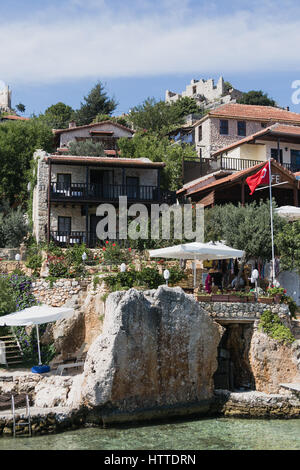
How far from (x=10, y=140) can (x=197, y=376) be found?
91.3 feet

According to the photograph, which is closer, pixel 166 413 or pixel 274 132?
pixel 166 413

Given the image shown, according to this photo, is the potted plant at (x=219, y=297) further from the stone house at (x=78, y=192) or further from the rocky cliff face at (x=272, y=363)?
the stone house at (x=78, y=192)

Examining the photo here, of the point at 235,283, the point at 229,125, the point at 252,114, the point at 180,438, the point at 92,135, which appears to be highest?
the point at 252,114

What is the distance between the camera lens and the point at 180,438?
17.9m

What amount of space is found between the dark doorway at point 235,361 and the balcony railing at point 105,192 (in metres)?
14.2

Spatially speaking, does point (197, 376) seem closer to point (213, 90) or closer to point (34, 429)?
point (34, 429)

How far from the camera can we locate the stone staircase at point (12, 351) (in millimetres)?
24141

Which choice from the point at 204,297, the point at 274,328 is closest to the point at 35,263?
the point at 204,297

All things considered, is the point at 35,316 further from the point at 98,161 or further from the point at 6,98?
the point at 6,98

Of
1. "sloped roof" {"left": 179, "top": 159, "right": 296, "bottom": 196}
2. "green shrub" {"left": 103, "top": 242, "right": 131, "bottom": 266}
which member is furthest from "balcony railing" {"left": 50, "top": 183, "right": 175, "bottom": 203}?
"green shrub" {"left": 103, "top": 242, "right": 131, "bottom": 266}

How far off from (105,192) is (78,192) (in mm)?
1830

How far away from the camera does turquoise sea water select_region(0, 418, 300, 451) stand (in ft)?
56.1
